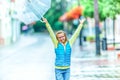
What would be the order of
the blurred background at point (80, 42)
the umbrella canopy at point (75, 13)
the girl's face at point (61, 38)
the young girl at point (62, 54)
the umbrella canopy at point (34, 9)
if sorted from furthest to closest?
the umbrella canopy at point (75, 13) < the blurred background at point (80, 42) < the young girl at point (62, 54) < the girl's face at point (61, 38) < the umbrella canopy at point (34, 9)

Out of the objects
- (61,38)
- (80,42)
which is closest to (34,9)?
(61,38)

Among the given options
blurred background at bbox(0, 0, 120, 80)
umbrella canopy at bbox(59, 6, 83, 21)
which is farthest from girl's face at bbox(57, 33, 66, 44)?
umbrella canopy at bbox(59, 6, 83, 21)

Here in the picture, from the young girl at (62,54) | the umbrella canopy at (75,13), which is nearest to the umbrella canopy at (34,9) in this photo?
the young girl at (62,54)

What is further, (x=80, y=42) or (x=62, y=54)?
(x=80, y=42)

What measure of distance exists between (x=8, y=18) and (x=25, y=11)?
172 ft

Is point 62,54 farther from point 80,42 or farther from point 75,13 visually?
point 75,13

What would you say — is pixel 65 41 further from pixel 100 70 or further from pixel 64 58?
pixel 100 70

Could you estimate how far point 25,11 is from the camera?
1291 centimetres

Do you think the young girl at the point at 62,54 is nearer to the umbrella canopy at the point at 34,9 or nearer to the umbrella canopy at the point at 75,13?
the umbrella canopy at the point at 34,9

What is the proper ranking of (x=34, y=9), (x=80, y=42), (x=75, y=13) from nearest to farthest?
1. (x=34, y=9)
2. (x=80, y=42)
3. (x=75, y=13)

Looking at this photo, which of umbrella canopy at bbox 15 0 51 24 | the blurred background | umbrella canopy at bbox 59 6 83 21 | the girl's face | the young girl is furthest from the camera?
umbrella canopy at bbox 59 6 83 21

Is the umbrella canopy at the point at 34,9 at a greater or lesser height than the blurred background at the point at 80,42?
greater

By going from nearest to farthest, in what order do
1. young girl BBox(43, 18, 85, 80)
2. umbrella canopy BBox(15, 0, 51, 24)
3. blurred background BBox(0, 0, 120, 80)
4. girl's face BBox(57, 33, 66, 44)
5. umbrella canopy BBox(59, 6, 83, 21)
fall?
umbrella canopy BBox(15, 0, 51, 24), girl's face BBox(57, 33, 66, 44), young girl BBox(43, 18, 85, 80), blurred background BBox(0, 0, 120, 80), umbrella canopy BBox(59, 6, 83, 21)

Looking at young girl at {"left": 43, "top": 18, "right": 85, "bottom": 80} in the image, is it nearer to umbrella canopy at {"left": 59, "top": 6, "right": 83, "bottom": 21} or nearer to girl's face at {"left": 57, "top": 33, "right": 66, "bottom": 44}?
girl's face at {"left": 57, "top": 33, "right": 66, "bottom": 44}
